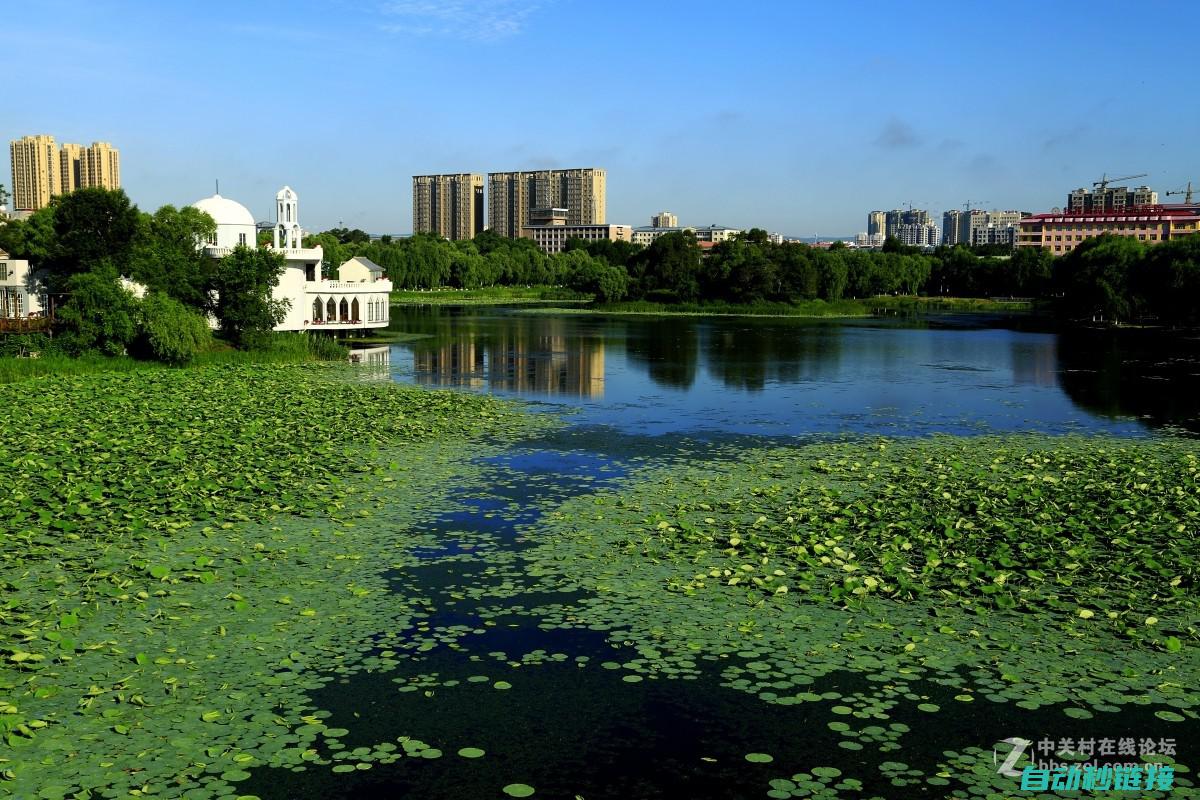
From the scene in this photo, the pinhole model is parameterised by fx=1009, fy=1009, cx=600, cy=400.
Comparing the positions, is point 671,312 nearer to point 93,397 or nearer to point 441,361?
point 441,361

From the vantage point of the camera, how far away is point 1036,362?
1764 inches

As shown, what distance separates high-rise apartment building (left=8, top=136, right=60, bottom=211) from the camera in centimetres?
15100

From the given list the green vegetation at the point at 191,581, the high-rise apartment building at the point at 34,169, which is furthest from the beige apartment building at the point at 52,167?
the green vegetation at the point at 191,581

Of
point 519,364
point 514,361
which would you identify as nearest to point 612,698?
point 519,364

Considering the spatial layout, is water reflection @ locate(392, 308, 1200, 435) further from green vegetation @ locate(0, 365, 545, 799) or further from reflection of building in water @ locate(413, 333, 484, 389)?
green vegetation @ locate(0, 365, 545, 799)

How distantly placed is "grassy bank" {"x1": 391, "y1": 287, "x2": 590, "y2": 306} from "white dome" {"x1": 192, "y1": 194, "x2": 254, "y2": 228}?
144 feet

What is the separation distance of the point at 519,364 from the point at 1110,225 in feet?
454

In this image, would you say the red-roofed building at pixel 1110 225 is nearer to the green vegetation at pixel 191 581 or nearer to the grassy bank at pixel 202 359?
the grassy bank at pixel 202 359

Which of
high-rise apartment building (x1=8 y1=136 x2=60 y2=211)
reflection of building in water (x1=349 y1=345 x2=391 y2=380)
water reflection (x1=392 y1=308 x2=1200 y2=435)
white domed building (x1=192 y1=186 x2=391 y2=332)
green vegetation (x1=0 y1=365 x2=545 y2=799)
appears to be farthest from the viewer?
high-rise apartment building (x1=8 y1=136 x2=60 y2=211)

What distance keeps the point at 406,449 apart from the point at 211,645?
11.0m

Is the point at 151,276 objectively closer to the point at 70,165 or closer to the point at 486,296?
the point at 486,296

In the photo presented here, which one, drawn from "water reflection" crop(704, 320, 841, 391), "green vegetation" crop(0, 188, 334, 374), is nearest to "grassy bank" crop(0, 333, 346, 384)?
"green vegetation" crop(0, 188, 334, 374)

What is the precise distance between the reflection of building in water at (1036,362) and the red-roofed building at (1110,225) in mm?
96426

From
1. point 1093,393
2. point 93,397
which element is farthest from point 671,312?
point 93,397
